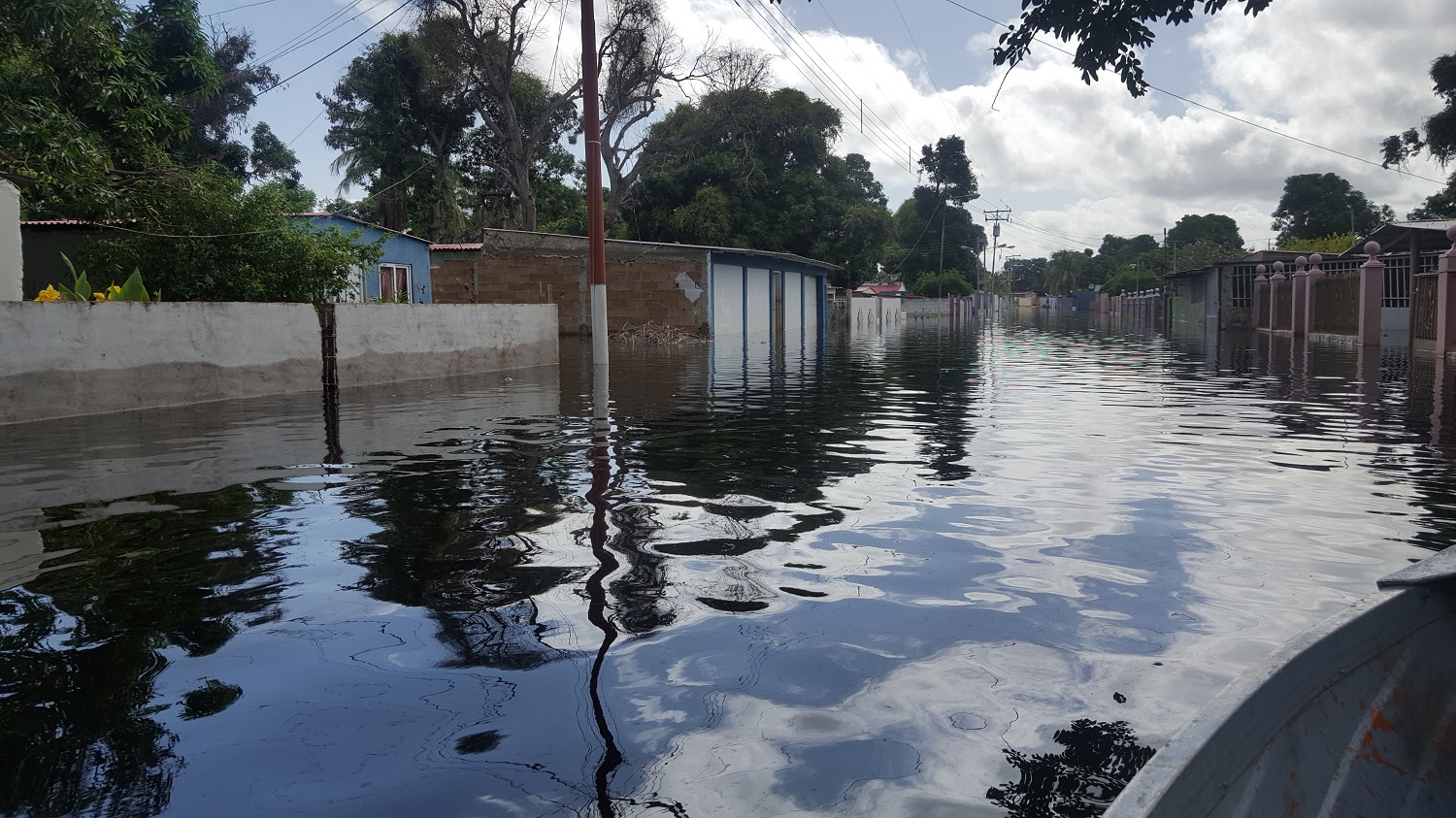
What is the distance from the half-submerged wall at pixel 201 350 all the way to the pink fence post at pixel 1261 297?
99.4 feet

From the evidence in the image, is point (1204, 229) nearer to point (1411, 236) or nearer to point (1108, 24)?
point (1411, 236)

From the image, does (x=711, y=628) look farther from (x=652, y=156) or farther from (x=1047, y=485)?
(x=652, y=156)

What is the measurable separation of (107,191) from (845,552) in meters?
12.6

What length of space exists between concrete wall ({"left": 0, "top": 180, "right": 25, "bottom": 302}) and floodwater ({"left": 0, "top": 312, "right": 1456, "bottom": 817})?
3.37m

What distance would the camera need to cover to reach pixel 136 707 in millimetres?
3229

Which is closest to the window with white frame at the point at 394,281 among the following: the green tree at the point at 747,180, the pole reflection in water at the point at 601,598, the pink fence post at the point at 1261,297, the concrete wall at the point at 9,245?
the green tree at the point at 747,180

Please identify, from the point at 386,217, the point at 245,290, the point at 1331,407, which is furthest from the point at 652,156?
the point at 1331,407

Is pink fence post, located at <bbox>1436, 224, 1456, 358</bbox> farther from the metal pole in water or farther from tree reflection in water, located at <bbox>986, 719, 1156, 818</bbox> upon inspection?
tree reflection in water, located at <bbox>986, 719, 1156, 818</bbox>

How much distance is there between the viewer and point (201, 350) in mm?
12203

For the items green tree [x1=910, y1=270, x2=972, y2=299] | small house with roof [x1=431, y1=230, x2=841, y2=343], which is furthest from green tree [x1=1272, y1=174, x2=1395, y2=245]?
small house with roof [x1=431, y1=230, x2=841, y2=343]

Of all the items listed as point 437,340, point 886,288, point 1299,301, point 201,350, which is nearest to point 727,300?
point 1299,301

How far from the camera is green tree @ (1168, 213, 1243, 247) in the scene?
107m

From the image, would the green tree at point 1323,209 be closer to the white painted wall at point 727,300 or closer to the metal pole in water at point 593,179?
the white painted wall at point 727,300

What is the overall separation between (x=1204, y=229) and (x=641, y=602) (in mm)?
117768
